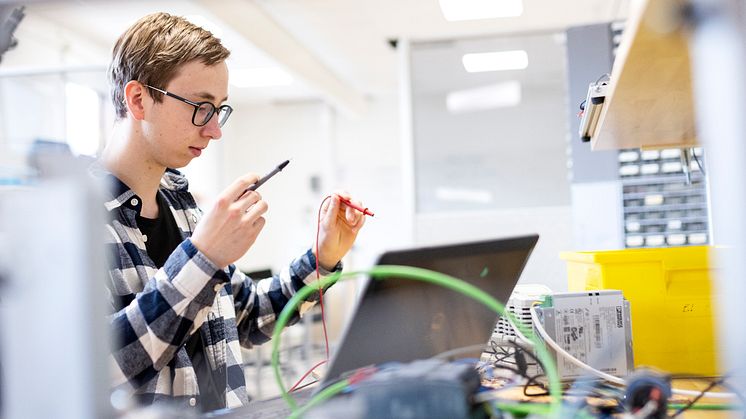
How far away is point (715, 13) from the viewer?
53cm

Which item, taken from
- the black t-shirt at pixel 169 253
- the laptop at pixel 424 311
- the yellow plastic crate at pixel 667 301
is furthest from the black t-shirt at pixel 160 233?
the yellow plastic crate at pixel 667 301

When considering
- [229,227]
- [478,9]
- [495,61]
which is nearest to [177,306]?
[229,227]

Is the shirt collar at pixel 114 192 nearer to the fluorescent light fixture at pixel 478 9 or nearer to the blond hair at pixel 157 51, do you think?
the blond hair at pixel 157 51

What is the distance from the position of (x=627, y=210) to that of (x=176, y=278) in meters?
2.47

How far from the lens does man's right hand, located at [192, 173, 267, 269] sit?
3.10 ft

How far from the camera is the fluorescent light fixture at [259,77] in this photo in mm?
6164

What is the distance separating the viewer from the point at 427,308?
81 cm

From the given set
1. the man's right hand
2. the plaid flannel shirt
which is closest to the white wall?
the plaid flannel shirt

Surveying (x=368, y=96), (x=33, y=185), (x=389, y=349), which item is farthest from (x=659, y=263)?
(x=368, y=96)

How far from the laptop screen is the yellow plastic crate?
402 mm

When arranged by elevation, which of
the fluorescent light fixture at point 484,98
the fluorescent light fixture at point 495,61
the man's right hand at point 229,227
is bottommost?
the man's right hand at point 229,227

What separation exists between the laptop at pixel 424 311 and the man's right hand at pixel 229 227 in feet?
0.76

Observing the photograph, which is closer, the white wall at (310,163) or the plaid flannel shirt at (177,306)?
the plaid flannel shirt at (177,306)

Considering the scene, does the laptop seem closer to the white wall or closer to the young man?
the young man
